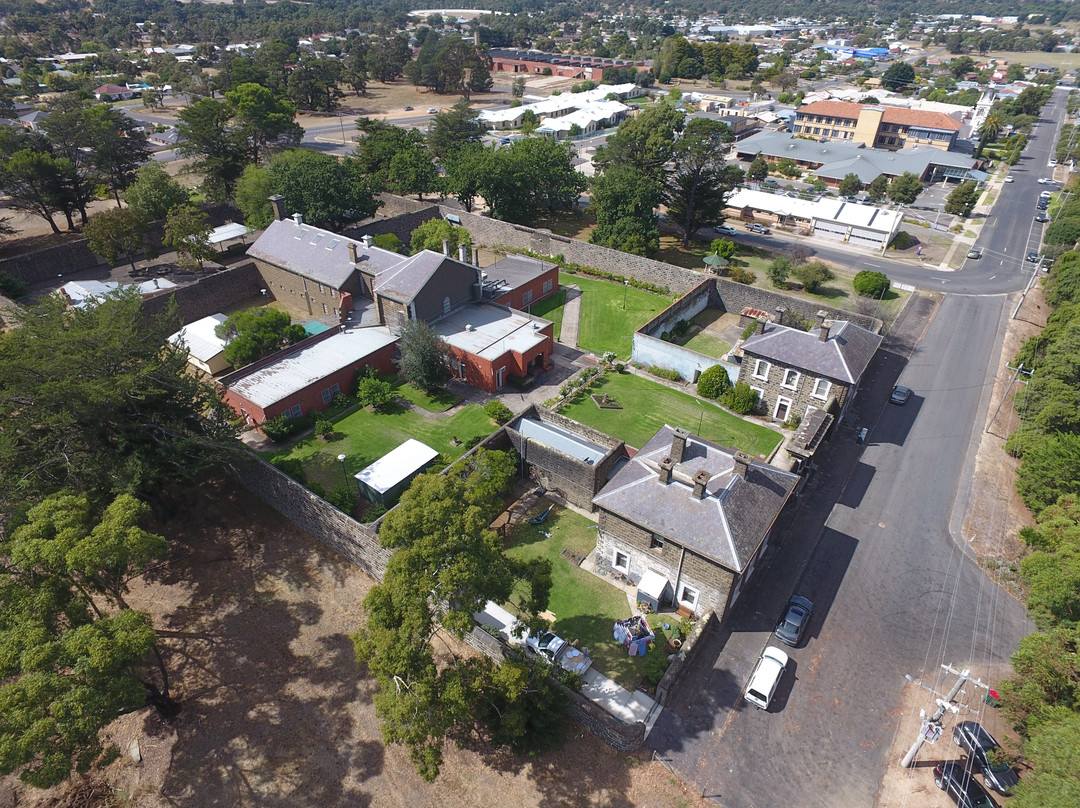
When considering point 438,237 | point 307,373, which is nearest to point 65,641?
point 307,373

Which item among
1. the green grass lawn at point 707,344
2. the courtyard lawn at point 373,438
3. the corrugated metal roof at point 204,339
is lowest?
the courtyard lawn at point 373,438

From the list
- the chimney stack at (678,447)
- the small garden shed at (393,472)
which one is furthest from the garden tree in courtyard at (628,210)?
the chimney stack at (678,447)

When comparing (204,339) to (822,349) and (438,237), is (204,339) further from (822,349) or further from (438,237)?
(822,349)

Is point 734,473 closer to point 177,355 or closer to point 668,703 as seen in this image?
point 668,703

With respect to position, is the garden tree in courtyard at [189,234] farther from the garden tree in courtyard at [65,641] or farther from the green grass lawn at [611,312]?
the garden tree in courtyard at [65,641]

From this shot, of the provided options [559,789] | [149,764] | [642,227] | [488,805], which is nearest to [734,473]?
[559,789]

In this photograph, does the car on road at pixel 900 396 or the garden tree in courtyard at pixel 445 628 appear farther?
the car on road at pixel 900 396
